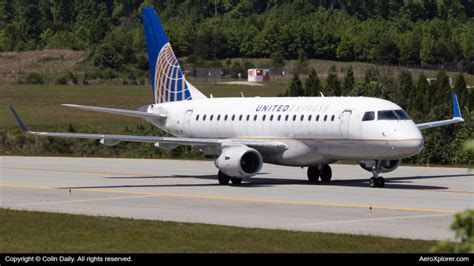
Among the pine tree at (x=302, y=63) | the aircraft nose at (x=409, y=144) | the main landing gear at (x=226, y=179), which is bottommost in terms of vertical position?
the pine tree at (x=302, y=63)

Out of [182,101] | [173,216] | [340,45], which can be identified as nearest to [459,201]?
[173,216]

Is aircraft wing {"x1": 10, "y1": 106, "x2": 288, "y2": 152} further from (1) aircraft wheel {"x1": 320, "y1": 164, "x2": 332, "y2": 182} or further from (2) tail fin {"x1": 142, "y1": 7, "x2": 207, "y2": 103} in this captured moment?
(2) tail fin {"x1": 142, "y1": 7, "x2": 207, "y2": 103}

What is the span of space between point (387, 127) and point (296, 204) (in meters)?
6.55

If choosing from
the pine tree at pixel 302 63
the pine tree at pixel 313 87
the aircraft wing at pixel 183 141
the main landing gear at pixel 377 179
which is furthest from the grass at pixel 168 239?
the pine tree at pixel 302 63

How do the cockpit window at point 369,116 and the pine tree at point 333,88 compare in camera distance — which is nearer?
the cockpit window at point 369,116

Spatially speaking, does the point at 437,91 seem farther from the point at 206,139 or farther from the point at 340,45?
the point at 340,45

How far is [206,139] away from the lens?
43.7m

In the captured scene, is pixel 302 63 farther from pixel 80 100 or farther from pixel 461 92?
pixel 461 92

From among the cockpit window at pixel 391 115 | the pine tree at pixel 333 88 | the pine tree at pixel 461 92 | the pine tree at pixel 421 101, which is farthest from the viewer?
the pine tree at pixel 333 88

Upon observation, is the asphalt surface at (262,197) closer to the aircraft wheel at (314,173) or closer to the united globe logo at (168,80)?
the aircraft wheel at (314,173)

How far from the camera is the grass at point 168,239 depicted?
2208 centimetres

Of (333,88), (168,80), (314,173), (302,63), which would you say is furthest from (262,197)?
(302,63)

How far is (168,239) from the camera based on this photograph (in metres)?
23.8

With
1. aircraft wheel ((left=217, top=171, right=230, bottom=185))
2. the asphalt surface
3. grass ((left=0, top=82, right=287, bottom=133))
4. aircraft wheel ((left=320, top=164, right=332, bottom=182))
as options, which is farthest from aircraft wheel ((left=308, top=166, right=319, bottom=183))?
grass ((left=0, top=82, right=287, bottom=133))
